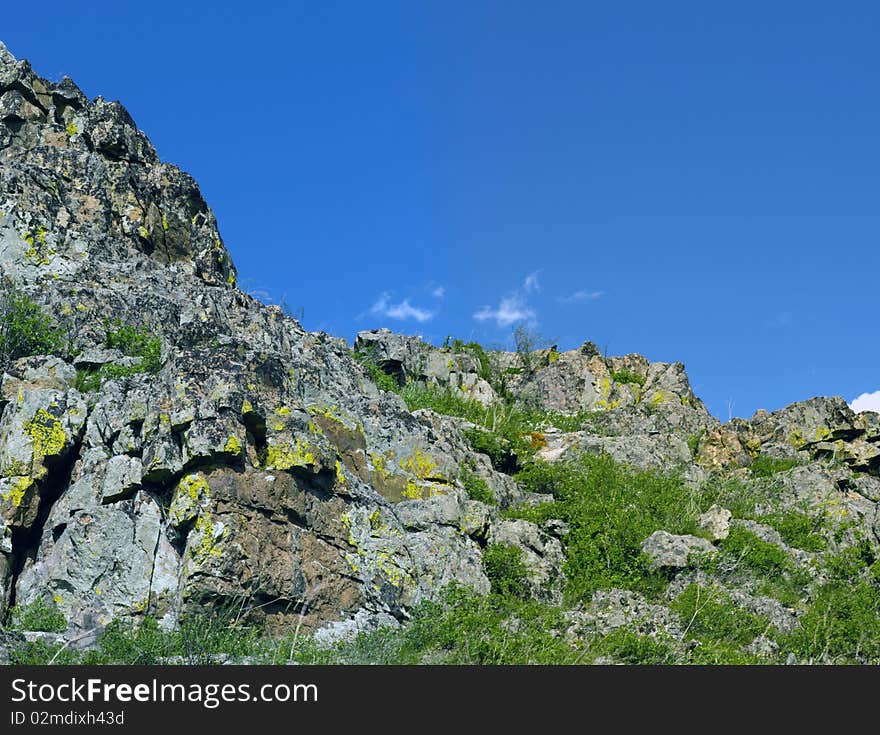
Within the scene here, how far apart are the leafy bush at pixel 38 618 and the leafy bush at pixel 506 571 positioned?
6706mm

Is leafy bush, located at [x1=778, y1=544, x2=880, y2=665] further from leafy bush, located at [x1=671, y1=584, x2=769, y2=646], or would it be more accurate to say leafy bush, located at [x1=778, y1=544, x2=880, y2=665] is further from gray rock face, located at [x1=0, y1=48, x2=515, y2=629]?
gray rock face, located at [x1=0, y1=48, x2=515, y2=629]

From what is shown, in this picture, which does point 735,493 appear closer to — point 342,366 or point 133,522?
point 342,366

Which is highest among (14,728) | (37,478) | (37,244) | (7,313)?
(37,244)

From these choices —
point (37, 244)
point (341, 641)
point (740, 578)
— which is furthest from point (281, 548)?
point (37, 244)

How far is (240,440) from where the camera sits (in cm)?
1484

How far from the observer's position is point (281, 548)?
14.4 m

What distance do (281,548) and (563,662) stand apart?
14.1 feet

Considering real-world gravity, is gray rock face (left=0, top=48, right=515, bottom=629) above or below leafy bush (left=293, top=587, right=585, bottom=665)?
above

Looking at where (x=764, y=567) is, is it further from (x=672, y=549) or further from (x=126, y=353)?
(x=126, y=353)

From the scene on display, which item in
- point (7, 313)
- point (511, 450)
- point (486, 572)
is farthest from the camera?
point (511, 450)

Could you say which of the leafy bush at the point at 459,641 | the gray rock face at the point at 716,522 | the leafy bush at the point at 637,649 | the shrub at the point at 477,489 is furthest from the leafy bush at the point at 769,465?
the leafy bush at the point at 637,649

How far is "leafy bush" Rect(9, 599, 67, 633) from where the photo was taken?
527 inches

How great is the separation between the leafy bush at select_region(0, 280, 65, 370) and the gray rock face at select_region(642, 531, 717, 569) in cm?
1275

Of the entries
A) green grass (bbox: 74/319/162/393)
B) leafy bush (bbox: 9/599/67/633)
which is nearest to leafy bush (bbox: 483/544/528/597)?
leafy bush (bbox: 9/599/67/633)
